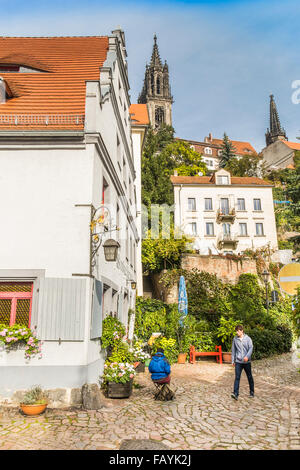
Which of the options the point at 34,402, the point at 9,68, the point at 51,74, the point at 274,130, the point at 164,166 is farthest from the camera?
the point at 274,130

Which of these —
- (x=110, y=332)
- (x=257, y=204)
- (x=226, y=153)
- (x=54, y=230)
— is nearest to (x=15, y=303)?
(x=54, y=230)

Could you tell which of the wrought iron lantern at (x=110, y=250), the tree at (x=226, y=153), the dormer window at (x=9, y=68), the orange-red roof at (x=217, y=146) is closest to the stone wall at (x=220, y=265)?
the dormer window at (x=9, y=68)

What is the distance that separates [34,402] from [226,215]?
33.0 metres

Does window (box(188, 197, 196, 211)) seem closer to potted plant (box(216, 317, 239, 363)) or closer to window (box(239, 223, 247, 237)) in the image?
window (box(239, 223, 247, 237))

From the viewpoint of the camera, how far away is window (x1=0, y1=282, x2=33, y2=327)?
302 inches

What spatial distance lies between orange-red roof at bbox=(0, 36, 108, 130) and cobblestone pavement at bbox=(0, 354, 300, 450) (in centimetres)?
634

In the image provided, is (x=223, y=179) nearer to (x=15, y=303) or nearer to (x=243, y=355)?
(x=243, y=355)

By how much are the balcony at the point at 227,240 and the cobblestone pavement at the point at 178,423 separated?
2890cm

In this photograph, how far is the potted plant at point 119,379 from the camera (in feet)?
25.5

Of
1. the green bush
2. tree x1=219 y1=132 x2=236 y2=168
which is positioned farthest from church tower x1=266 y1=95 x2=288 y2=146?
the green bush

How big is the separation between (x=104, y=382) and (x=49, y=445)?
11.5ft

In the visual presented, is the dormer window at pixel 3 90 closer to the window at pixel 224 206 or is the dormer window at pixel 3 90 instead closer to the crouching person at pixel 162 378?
→ the crouching person at pixel 162 378

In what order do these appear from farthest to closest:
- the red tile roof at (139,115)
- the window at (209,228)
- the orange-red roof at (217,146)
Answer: the orange-red roof at (217,146) < the window at (209,228) < the red tile roof at (139,115)

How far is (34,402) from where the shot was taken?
257 inches
